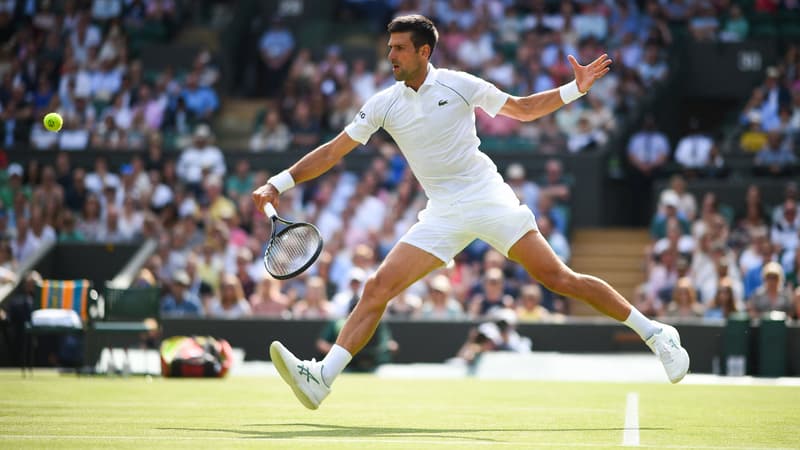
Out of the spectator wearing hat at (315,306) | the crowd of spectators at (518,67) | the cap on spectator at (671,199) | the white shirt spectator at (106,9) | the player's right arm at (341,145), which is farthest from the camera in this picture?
the white shirt spectator at (106,9)

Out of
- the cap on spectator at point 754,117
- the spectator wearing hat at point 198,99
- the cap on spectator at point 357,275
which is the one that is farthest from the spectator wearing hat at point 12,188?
the cap on spectator at point 754,117

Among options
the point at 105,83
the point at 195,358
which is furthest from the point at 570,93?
the point at 105,83

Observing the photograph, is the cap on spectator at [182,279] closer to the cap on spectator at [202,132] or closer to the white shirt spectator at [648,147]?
the cap on spectator at [202,132]

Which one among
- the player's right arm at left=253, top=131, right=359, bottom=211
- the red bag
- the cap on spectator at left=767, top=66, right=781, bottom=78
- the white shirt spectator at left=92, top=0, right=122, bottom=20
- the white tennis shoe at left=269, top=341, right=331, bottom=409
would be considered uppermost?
the white shirt spectator at left=92, top=0, right=122, bottom=20

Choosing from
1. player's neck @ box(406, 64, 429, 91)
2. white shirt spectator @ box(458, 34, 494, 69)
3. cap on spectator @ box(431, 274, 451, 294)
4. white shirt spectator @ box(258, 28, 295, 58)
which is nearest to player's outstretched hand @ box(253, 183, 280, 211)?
player's neck @ box(406, 64, 429, 91)

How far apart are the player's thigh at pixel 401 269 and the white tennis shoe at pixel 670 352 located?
4.84 ft

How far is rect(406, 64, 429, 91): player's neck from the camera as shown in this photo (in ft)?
28.5

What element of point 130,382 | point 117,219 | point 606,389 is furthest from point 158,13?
point 606,389

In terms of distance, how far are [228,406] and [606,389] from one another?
12.8ft

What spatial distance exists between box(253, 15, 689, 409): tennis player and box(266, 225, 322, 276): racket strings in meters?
0.30

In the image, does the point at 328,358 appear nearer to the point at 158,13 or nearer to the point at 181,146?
the point at 181,146

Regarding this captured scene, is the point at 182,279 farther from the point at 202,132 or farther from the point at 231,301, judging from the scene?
the point at 202,132

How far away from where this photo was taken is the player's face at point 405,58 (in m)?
8.60

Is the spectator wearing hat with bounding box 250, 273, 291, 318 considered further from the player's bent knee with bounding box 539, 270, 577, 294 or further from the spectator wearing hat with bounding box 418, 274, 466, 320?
the player's bent knee with bounding box 539, 270, 577, 294
